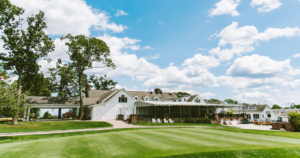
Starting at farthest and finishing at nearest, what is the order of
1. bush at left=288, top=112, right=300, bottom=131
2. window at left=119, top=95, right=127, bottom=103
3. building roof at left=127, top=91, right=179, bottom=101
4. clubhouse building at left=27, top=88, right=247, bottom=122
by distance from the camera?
building roof at left=127, top=91, right=179, bottom=101, window at left=119, top=95, right=127, bottom=103, clubhouse building at left=27, top=88, right=247, bottom=122, bush at left=288, top=112, right=300, bottom=131

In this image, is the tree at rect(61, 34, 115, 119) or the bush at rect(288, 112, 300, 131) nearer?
the bush at rect(288, 112, 300, 131)

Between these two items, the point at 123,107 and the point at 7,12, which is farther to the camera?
the point at 123,107

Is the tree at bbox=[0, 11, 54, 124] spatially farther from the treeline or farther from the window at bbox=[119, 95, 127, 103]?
the window at bbox=[119, 95, 127, 103]

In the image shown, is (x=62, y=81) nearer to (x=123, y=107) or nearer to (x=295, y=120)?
(x=123, y=107)

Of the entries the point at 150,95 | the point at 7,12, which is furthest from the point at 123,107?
the point at 7,12

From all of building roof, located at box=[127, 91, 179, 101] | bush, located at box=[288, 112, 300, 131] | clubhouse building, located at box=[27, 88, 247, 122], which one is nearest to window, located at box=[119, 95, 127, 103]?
clubhouse building, located at box=[27, 88, 247, 122]

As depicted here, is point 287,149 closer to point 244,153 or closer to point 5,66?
point 244,153

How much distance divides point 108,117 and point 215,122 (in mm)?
19094

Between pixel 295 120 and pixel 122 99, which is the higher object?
pixel 122 99

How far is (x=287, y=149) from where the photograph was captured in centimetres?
732

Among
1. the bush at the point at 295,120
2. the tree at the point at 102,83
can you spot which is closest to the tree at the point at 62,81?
the tree at the point at 102,83

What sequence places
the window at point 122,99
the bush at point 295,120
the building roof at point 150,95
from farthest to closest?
the building roof at point 150,95
the window at point 122,99
the bush at point 295,120

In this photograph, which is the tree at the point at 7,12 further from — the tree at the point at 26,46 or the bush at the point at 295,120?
the bush at the point at 295,120

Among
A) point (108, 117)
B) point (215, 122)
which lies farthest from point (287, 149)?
point (108, 117)
